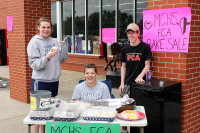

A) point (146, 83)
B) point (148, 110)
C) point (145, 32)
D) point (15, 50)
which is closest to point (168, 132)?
point (148, 110)

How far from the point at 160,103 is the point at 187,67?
2.70 feet

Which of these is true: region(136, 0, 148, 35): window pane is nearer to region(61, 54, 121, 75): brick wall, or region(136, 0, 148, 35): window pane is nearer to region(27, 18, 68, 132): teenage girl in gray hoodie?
region(61, 54, 121, 75): brick wall

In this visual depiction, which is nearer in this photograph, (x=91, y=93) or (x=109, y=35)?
(x=91, y=93)

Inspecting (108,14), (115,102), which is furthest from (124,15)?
(115,102)

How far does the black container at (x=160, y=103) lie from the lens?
327 centimetres

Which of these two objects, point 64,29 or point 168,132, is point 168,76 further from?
point 64,29

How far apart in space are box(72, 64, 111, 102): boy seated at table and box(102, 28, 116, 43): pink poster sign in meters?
7.74

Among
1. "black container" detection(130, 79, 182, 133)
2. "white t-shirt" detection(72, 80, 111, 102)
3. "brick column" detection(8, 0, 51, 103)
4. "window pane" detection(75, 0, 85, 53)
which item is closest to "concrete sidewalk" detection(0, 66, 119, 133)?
"brick column" detection(8, 0, 51, 103)

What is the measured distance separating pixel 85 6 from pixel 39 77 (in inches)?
371

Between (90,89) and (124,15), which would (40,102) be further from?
(124,15)

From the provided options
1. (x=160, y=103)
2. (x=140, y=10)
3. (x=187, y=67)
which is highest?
(x=140, y=10)

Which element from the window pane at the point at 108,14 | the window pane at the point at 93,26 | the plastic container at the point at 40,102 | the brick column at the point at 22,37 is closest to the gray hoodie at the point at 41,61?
the plastic container at the point at 40,102

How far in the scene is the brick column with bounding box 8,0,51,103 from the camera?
6602mm

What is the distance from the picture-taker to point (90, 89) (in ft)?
11.2
